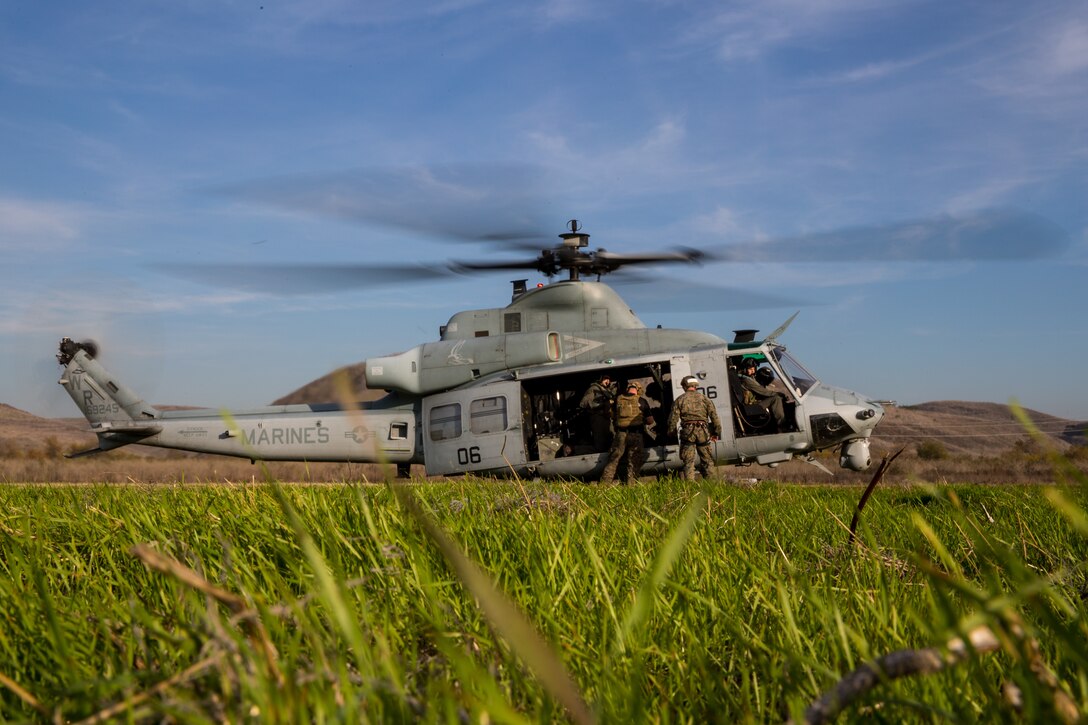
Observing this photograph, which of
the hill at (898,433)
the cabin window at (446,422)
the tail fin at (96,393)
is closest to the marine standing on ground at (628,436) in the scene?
the cabin window at (446,422)

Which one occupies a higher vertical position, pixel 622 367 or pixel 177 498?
pixel 622 367

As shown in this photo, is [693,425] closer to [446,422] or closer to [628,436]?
[628,436]

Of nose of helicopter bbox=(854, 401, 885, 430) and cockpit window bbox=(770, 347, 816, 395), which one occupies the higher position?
cockpit window bbox=(770, 347, 816, 395)

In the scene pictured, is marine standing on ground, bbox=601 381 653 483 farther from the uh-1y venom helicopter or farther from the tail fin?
the tail fin

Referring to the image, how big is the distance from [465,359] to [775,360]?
14.5ft

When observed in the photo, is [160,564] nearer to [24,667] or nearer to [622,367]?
[24,667]

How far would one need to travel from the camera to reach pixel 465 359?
39.4ft

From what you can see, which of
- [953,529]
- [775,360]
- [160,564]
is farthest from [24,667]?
[775,360]

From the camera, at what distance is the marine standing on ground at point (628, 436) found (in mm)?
10961

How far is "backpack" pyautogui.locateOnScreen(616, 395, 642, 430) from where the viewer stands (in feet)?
35.9

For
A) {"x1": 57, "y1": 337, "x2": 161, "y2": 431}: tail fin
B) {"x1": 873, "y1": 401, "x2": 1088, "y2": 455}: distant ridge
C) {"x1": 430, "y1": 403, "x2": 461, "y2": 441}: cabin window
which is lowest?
{"x1": 873, "y1": 401, "x2": 1088, "y2": 455}: distant ridge

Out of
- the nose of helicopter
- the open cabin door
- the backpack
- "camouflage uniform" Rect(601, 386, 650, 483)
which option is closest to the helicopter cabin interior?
the open cabin door

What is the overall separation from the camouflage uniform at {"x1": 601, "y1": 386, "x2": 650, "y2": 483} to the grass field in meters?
7.36

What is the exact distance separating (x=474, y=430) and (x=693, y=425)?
311cm
